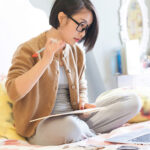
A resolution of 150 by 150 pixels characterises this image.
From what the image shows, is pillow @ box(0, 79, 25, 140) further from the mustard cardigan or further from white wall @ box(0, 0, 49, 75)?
white wall @ box(0, 0, 49, 75)

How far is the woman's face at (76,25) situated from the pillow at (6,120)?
0.40 m

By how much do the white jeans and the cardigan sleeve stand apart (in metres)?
0.18

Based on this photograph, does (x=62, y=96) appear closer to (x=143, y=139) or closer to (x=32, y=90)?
(x=32, y=90)

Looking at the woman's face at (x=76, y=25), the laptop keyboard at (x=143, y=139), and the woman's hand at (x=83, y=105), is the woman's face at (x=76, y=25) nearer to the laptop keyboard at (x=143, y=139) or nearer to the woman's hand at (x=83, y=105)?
the woman's hand at (x=83, y=105)

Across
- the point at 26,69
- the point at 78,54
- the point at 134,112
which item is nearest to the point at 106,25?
the point at 78,54

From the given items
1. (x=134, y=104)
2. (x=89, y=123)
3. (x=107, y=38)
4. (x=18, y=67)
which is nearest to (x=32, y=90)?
(x=18, y=67)

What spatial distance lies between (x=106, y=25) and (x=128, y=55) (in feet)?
1.20

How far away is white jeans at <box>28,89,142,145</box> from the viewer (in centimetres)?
129

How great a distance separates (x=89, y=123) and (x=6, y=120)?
0.39 meters

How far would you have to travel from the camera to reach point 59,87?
4.93ft

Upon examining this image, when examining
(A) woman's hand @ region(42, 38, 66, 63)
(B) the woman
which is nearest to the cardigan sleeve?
(B) the woman

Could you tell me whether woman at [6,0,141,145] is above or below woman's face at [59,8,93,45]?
below

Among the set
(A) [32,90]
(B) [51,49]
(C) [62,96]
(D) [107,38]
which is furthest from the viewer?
(D) [107,38]

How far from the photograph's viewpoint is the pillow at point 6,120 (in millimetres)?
1394
